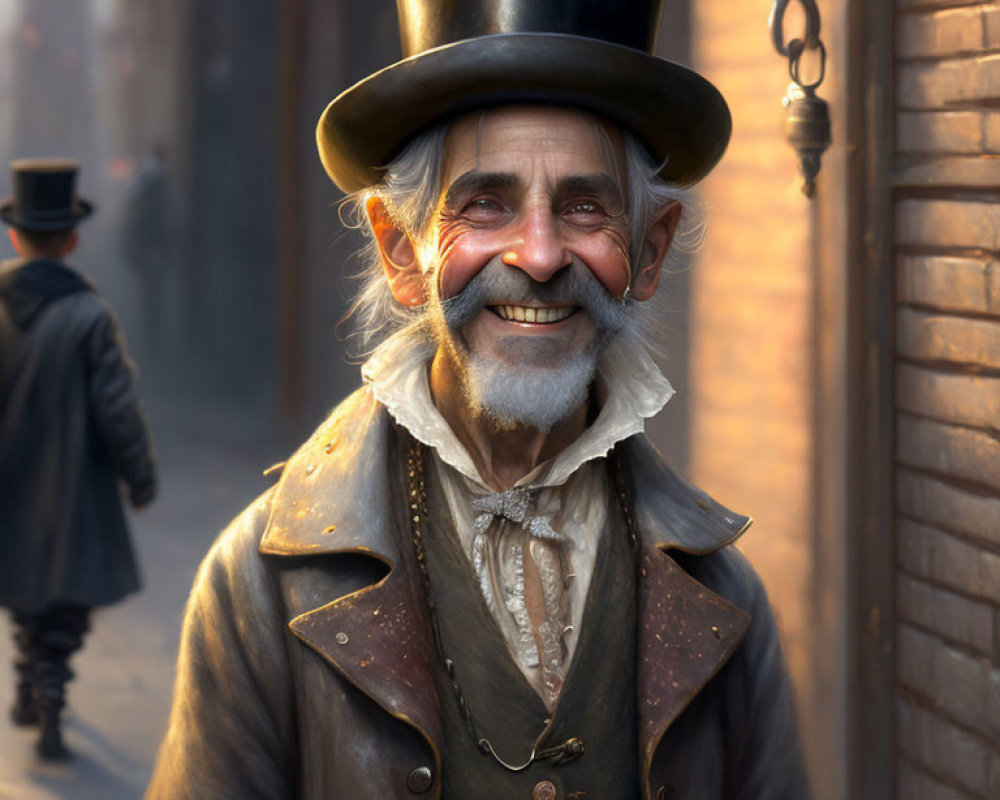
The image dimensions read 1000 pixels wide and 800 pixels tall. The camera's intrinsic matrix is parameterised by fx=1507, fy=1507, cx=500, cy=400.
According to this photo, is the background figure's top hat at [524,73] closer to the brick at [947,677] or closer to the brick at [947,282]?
the brick at [947,282]

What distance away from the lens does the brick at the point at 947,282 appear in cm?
369

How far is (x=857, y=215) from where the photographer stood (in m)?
4.32

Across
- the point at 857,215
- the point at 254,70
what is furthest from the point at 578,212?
the point at 254,70

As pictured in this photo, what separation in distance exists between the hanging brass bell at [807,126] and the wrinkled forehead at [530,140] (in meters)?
2.10

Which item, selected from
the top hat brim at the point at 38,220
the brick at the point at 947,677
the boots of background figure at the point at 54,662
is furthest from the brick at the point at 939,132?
the boots of background figure at the point at 54,662

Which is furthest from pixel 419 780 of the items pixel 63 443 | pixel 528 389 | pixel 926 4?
pixel 63 443

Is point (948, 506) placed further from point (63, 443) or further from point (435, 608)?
point (63, 443)

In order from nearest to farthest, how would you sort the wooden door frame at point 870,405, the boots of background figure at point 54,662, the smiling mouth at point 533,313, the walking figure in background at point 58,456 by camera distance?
1. the smiling mouth at point 533,313
2. the wooden door frame at point 870,405
3. the boots of background figure at point 54,662
4. the walking figure in background at point 58,456

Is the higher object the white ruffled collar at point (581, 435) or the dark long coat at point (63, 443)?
the white ruffled collar at point (581, 435)

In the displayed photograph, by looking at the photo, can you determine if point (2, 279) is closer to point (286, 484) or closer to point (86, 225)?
point (286, 484)

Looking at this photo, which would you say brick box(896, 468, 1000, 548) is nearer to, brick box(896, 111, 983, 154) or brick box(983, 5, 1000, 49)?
brick box(896, 111, 983, 154)

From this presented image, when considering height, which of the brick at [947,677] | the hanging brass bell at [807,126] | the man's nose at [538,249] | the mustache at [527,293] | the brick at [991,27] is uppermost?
the brick at [991,27]

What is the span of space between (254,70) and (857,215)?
10589 mm

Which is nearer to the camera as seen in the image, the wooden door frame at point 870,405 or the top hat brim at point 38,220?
the wooden door frame at point 870,405
